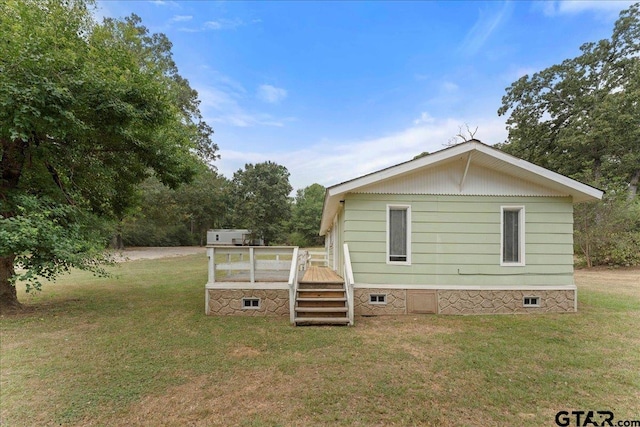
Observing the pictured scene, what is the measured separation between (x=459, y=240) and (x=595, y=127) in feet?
63.8

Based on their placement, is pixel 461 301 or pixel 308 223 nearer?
pixel 461 301

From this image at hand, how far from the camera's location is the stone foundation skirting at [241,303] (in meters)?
6.52

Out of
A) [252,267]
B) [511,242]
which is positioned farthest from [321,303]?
[511,242]

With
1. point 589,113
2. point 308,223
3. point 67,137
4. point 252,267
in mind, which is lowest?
point 252,267

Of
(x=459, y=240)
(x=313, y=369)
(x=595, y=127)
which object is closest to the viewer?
(x=313, y=369)

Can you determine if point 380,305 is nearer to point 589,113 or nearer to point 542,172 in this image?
point 542,172

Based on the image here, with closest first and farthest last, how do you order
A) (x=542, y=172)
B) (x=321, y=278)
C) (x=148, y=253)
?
(x=542, y=172)
(x=321, y=278)
(x=148, y=253)

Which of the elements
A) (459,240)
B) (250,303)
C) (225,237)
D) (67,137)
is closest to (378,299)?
(459,240)

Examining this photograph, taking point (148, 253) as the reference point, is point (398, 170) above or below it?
above

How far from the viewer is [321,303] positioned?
639 cm

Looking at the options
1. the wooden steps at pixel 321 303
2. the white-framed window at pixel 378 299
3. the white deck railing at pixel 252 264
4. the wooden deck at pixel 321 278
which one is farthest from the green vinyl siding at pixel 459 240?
the white deck railing at pixel 252 264

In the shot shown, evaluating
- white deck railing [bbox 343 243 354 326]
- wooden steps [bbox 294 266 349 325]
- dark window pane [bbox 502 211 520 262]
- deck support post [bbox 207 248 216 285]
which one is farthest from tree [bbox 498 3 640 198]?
deck support post [bbox 207 248 216 285]

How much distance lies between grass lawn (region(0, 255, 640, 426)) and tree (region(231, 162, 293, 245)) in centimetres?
2773

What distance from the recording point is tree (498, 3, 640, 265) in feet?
46.6
